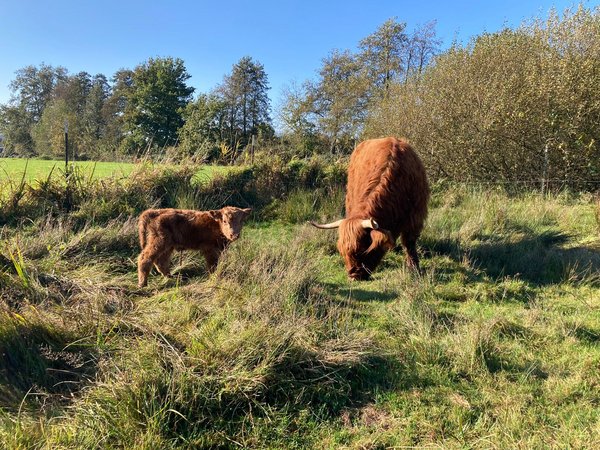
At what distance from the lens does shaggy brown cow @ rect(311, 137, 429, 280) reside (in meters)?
→ 5.45

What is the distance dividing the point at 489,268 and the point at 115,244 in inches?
242

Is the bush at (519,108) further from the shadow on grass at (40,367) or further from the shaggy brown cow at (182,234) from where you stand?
the shadow on grass at (40,367)

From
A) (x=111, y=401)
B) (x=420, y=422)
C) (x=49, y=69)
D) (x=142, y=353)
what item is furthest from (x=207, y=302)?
(x=49, y=69)

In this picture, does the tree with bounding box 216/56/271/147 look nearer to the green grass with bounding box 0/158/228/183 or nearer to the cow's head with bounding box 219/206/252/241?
the green grass with bounding box 0/158/228/183

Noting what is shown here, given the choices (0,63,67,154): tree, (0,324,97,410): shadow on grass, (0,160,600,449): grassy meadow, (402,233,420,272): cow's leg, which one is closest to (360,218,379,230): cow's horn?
(0,160,600,449): grassy meadow

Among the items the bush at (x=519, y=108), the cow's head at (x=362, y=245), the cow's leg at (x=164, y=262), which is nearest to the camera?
the cow's head at (x=362, y=245)

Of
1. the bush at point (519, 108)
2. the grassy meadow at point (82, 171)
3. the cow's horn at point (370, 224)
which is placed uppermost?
the bush at point (519, 108)

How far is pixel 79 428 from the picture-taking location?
104 inches

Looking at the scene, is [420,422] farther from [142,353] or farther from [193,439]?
[142,353]

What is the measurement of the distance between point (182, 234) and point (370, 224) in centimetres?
267

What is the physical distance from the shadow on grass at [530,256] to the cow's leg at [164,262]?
4279 millimetres

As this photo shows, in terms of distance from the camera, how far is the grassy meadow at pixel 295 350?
2760 mm

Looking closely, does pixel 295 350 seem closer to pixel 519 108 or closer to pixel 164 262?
pixel 164 262

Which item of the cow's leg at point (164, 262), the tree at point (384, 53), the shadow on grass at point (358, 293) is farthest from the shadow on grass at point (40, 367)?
the tree at point (384, 53)
